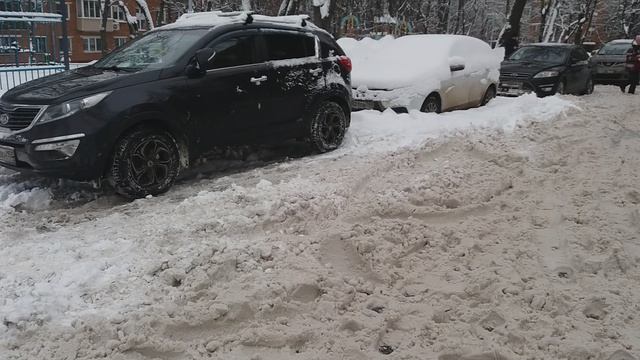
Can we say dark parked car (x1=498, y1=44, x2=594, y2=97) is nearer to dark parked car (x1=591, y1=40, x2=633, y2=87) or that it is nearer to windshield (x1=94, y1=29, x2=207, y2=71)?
dark parked car (x1=591, y1=40, x2=633, y2=87)

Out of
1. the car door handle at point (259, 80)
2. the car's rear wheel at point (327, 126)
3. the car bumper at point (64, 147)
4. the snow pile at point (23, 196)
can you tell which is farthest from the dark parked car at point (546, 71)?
the snow pile at point (23, 196)

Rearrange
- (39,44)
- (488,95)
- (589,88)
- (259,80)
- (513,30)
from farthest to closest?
(513,30)
(589,88)
(488,95)
(39,44)
(259,80)

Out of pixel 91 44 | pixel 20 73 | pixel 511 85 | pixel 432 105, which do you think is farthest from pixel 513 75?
pixel 91 44

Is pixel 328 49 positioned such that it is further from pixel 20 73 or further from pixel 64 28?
pixel 20 73

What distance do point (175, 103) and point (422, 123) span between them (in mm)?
4321

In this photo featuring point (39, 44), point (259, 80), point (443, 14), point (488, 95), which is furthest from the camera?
point (443, 14)

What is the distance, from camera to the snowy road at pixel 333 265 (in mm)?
3287

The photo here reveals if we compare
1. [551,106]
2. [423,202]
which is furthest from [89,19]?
[423,202]

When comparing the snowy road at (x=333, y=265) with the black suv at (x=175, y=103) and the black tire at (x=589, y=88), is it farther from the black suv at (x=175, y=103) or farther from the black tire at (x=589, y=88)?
the black tire at (x=589, y=88)

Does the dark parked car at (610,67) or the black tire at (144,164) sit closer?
the black tire at (144,164)

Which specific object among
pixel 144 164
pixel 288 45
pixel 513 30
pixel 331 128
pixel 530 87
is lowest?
pixel 144 164

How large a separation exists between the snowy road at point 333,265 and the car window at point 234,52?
4.23 feet

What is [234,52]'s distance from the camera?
6.38 meters

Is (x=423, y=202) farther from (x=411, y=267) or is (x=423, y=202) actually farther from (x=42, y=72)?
(x=42, y=72)
